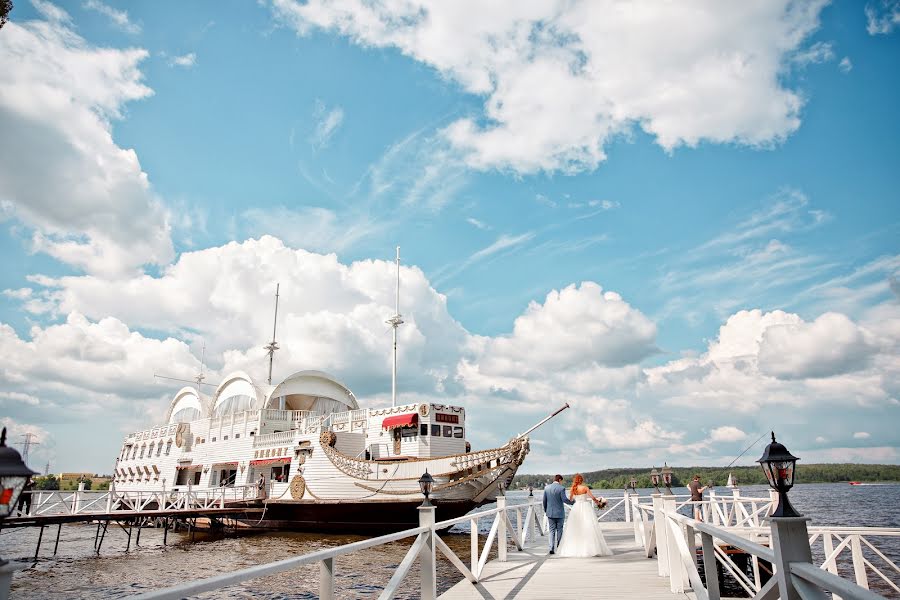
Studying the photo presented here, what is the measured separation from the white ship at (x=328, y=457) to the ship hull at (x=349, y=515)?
0.21ft

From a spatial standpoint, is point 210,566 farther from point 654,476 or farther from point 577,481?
point 654,476

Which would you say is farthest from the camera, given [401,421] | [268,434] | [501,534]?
[268,434]

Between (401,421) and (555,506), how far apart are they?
17.1 metres

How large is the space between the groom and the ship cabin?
15743 millimetres

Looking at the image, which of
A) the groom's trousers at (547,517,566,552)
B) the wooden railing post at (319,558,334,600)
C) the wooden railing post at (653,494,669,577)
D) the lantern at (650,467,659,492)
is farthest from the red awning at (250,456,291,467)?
the wooden railing post at (319,558,334,600)

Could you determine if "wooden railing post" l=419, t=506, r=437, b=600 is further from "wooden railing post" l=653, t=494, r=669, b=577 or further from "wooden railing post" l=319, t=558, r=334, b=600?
"wooden railing post" l=653, t=494, r=669, b=577

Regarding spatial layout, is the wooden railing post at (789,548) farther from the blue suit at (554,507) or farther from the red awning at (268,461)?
the red awning at (268,461)

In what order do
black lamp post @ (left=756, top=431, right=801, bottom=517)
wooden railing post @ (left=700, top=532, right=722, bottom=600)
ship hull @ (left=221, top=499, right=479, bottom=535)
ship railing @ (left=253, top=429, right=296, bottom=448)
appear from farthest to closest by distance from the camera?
ship railing @ (left=253, top=429, right=296, bottom=448) → ship hull @ (left=221, top=499, right=479, bottom=535) → wooden railing post @ (left=700, top=532, right=722, bottom=600) → black lamp post @ (left=756, top=431, right=801, bottom=517)

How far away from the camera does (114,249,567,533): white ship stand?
27016mm

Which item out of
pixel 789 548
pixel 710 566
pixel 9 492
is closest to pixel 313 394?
pixel 710 566

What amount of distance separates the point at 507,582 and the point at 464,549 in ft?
47.4

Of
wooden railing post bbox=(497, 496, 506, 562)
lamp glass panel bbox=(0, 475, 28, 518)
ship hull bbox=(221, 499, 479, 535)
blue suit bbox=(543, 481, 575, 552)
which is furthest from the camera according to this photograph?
ship hull bbox=(221, 499, 479, 535)

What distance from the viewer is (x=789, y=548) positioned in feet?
11.3

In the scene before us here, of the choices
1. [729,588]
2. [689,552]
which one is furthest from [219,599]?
[729,588]
